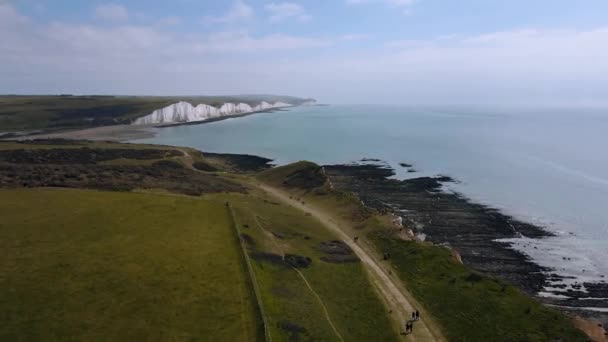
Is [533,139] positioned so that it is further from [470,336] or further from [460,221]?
[470,336]

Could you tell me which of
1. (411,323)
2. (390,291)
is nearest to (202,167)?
(390,291)

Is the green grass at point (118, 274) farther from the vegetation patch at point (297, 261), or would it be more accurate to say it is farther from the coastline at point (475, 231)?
the coastline at point (475, 231)

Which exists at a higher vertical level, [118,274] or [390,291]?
[118,274]

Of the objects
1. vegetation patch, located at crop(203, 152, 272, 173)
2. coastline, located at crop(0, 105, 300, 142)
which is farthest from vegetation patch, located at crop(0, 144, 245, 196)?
coastline, located at crop(0, 105, 300, 142)

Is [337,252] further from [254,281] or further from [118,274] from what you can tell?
[118,274]

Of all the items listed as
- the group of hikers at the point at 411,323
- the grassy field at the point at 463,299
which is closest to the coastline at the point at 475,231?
the grassy field at the point at 463,299

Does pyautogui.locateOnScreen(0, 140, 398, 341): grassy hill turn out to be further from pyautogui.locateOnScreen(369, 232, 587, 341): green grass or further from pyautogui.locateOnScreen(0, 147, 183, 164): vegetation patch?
pyautogui.locateOnScreen(0, 147, 183, 164): vegetation patch
